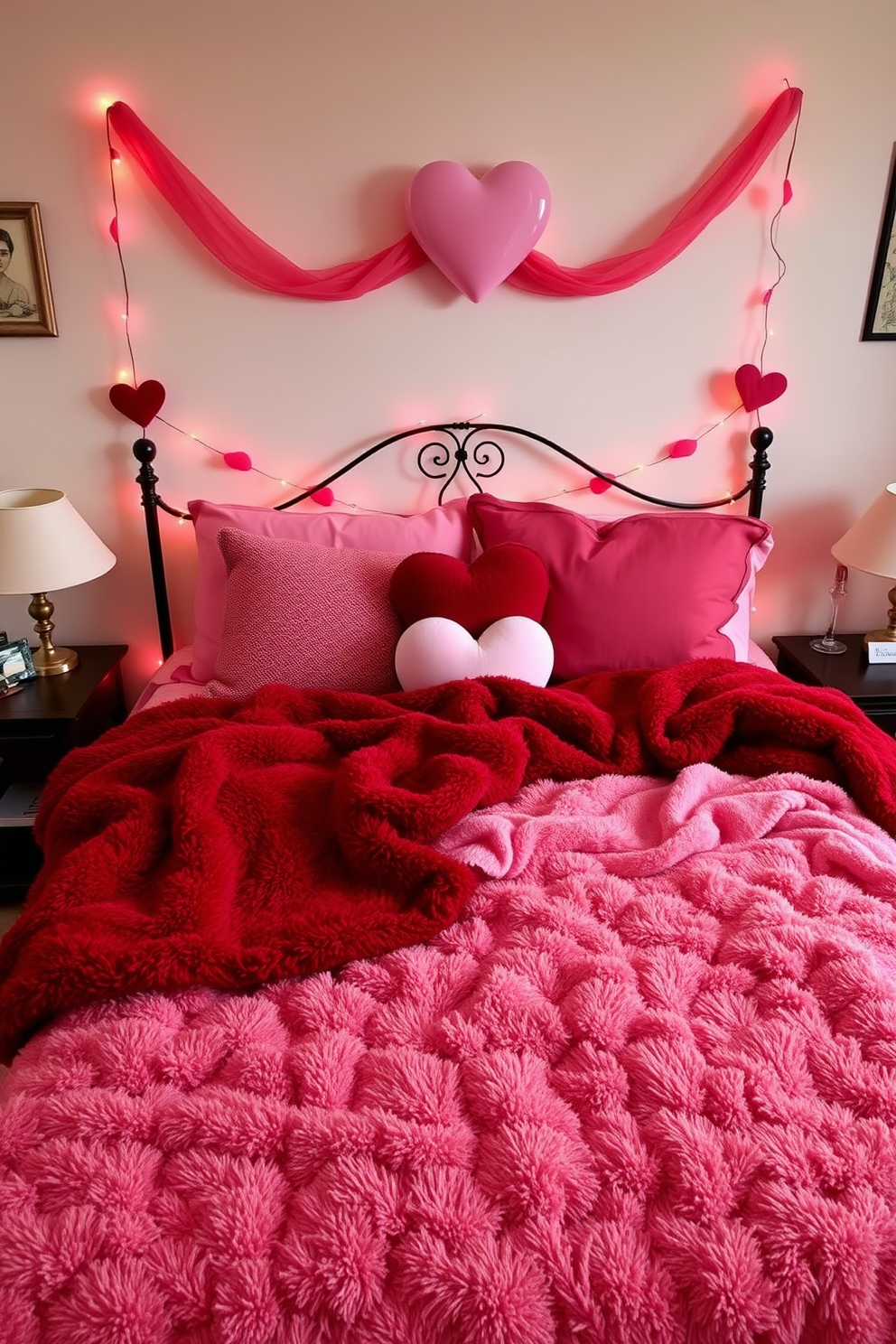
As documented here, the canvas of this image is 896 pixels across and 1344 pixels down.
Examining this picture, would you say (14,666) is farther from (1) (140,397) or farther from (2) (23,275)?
(2) (23,275)

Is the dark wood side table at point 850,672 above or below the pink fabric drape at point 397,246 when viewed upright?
below

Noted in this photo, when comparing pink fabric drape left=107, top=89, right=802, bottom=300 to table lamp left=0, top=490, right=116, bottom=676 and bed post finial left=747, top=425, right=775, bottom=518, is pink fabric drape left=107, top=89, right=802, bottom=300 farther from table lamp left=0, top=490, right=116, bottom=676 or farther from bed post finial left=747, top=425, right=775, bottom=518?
table lamp left=0, top=490, right=116, bottom=676

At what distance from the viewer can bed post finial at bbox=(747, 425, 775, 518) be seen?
2.29m

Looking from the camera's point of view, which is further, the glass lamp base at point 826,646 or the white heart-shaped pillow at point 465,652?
the glass lamp base at point 826,646

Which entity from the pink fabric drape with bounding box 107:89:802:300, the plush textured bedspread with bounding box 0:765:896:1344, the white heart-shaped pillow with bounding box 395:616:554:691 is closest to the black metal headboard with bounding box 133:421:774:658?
the pink fabric drape with bounding box 107:89:802:300

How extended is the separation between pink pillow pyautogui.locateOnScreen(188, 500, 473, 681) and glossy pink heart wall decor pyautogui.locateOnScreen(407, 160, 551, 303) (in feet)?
2.11

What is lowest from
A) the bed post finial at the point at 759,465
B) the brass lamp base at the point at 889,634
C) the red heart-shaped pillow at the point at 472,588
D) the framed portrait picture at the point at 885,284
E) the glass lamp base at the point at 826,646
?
the glass lamp base at the point at 826,646

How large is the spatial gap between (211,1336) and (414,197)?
215 cm

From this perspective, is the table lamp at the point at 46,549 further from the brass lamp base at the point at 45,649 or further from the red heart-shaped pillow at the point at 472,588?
the red heart-shaped pillow at the point at 472,588

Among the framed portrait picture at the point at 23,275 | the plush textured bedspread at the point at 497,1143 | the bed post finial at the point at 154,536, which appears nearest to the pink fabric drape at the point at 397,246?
the framed portrait picture at the point at 23,275

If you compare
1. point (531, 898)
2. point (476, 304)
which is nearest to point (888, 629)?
point (476, 304)

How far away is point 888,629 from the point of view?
7.80 ft

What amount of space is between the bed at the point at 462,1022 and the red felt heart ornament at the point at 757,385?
34.2 inches

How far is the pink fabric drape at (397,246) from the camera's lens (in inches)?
80.4
